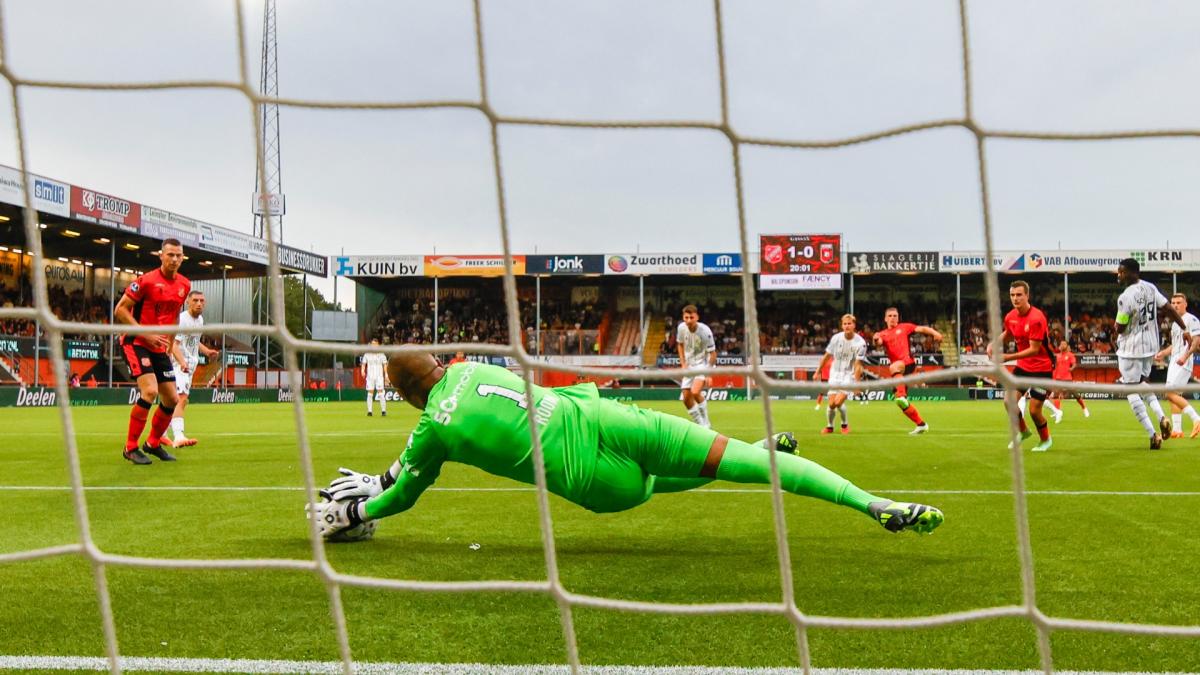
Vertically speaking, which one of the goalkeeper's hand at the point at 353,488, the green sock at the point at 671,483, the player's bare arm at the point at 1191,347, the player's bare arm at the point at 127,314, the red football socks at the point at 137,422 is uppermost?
the player's bare arm at the point at 127,314

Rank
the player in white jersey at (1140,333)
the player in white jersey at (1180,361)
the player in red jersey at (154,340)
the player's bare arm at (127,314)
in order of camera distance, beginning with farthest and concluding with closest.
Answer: the player in white jersey at (1180,361)
the player in white jersey at (1140,333)
the player in red jersey at (154,340)
the player's bare arm at (127,314)

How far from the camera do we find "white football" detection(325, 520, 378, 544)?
379 cm

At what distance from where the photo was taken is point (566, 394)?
A: 3357mm

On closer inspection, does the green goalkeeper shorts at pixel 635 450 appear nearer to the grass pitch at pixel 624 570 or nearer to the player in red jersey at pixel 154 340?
the grass pitch at pixel 624 570

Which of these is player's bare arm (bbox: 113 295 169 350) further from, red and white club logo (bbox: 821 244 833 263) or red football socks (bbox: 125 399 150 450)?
red and white club logo (bbox: 821 244 833 263)

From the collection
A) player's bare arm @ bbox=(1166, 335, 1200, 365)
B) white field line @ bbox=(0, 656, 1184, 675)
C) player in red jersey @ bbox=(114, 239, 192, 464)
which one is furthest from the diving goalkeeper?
player's bare arm @ bbox=(1166, 335, 1200, 365)

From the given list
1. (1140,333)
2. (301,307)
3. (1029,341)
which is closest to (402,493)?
(1029,341)

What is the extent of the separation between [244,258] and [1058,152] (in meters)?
26.0

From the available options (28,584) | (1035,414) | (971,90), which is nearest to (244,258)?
(1035,414)

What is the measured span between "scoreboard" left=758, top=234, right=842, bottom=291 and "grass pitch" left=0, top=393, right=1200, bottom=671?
23940mm


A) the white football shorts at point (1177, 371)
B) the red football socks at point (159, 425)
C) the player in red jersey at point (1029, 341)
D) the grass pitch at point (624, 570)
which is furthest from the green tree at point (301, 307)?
the white football shorts at point (1177, 371)

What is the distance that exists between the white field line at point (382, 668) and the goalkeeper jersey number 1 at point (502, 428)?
1.05 metres

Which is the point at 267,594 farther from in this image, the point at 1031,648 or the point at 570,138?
the point at 1031,648

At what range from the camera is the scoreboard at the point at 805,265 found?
30130 mm
